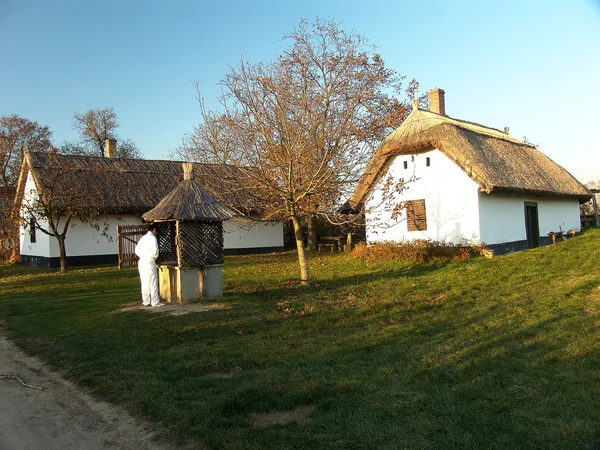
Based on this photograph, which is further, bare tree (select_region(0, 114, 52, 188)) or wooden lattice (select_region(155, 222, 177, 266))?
bare tree (select_region(0, 114, 52, 188))

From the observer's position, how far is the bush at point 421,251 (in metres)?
17.0

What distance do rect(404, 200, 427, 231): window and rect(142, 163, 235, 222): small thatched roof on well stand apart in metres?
10.1

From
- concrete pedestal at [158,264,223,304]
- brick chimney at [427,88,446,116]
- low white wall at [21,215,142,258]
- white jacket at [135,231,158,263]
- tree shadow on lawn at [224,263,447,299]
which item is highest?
brick chimney at [427,88,446,116]

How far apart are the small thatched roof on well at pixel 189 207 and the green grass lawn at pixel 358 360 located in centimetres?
205

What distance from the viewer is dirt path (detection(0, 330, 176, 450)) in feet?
→ 14.6

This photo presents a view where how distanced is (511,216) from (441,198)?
3.06 meters

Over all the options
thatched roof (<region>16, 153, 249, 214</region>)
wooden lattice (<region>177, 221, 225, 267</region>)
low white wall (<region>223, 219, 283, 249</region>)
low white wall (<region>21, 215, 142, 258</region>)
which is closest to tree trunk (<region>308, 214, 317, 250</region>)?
low white wall (<region>223, 219, 283, 249</region>)

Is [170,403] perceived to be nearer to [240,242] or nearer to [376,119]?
[376,119]

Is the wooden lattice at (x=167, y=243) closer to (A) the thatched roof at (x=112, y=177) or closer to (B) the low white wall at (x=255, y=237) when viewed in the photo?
(A) the thatched roof at (x=112, y=177)

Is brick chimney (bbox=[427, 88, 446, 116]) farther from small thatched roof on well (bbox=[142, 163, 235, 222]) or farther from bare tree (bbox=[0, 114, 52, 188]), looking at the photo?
bare tree (bbox=[0, 114, 52, 188])

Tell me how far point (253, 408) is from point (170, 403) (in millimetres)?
890

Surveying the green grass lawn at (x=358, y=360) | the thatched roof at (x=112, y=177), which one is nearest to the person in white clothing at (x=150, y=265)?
the green grass lawn at (x=358, y=360)

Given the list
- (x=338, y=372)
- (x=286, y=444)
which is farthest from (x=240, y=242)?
(x=286, y=444)

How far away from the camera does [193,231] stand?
1123cm
